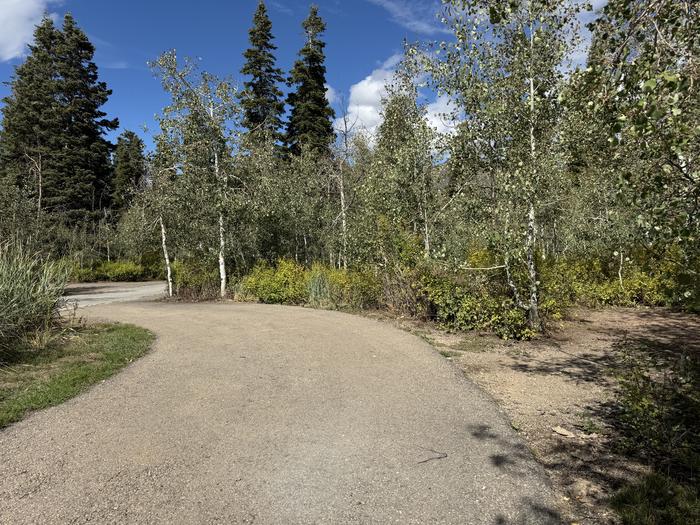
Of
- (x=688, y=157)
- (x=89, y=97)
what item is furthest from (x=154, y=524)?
(x=89, y=97)

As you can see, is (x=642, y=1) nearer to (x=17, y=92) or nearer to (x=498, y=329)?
(x=498, y=329)

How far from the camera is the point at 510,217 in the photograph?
8305mm

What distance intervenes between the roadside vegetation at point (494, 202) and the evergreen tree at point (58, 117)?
49.8 feet

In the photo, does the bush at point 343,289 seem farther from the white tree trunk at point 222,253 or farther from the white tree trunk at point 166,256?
the white tree trunk at point 166,256

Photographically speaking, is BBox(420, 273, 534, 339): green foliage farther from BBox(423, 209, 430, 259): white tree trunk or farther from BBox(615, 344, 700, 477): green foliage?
BBox(615, 344, 700, 477): green foliage

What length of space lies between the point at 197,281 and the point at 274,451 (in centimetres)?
1390

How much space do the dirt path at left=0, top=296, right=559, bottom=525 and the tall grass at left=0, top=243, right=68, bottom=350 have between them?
252cm

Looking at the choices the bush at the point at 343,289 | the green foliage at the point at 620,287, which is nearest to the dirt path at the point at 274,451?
the bush at the point at 343,289

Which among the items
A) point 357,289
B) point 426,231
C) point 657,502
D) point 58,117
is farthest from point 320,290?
point 58,117

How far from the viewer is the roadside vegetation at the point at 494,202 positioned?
122 inches

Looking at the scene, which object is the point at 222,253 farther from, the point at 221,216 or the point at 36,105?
the point at 36,105

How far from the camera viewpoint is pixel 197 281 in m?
16.6

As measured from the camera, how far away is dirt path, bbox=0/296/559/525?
9.80 ft

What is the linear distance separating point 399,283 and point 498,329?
319 cm
